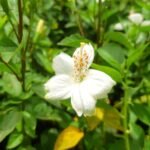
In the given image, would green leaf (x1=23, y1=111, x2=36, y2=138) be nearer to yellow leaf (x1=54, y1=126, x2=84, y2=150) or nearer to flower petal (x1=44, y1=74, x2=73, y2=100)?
yellow leaf (x1=54, y1=126, x2=84, y2=150)

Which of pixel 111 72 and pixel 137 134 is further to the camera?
pixel 137 134

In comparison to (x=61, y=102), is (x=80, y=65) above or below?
above

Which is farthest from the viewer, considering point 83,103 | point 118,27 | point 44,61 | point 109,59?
point 118,27

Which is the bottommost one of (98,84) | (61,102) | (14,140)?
(14,140)

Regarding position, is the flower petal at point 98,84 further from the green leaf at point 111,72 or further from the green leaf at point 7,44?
the green leaf at point 7,44

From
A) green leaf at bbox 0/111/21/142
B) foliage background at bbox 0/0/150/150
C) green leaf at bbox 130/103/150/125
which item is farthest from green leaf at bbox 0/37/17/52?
green leaf at bbox 130/103/150/125

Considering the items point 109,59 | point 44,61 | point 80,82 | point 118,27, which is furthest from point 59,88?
point 118,27

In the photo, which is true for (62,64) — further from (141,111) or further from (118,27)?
(118,27)

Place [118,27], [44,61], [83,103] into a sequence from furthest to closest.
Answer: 1. [118,27]
2. [44,61]
3. [83,103]
